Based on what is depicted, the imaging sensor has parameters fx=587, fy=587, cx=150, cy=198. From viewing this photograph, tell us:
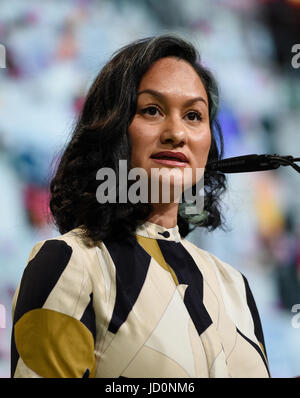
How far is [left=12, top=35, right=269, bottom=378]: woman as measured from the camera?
1122 mm

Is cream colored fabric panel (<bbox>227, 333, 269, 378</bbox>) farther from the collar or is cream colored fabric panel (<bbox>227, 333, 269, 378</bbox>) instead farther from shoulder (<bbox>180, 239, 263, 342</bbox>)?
the collar

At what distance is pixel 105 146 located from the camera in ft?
4.45

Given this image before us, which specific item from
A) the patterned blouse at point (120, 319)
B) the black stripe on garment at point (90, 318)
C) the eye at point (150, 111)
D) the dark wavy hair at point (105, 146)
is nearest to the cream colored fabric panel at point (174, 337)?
the patterned blouse at point (120, 319)

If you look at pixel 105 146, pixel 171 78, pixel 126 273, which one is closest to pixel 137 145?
pixel 105 146

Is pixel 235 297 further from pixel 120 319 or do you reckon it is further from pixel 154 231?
pixel 120 319

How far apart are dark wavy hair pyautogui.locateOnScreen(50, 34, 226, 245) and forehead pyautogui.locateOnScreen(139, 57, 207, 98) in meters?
0.02

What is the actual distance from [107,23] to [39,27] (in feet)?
0.79

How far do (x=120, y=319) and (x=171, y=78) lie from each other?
589 millimetres

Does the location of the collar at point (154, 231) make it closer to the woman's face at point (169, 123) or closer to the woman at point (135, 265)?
the woman at point (135, 265)

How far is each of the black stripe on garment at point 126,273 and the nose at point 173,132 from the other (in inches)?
9.6

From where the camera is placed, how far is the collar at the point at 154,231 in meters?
1.40

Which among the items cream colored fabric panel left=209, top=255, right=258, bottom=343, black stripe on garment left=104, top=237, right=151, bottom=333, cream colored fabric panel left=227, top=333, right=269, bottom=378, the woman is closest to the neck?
the woman

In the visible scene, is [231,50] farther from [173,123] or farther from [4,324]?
[4,324]
